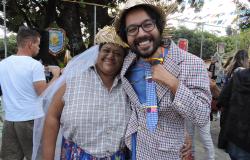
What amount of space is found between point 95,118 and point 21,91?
5.65ft

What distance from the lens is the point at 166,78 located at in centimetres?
153

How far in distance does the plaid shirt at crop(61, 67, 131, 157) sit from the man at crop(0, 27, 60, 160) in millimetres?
1389

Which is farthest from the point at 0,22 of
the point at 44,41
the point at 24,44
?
the point at 24,44

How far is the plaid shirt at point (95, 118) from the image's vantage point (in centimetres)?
176

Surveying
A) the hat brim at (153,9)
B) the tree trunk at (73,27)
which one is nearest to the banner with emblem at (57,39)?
the tree trunk at (73,27)

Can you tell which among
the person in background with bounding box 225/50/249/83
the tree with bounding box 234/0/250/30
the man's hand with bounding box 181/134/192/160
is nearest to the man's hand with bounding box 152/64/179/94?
the man's hand with bounding box 181/134/192/160

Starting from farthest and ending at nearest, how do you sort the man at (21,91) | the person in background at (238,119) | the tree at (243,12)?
the tree at (243,12), the man at (21,91), the person in background at (238,119)

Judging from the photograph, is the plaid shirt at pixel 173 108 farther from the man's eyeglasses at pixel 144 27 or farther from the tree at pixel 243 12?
the tree at pixel 243 12

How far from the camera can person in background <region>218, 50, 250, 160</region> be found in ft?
9.29

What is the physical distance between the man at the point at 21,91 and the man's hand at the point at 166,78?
1776 millimetres

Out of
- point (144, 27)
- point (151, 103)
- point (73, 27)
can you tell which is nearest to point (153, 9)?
point (144, 27)

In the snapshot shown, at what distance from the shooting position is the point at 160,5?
167 cm

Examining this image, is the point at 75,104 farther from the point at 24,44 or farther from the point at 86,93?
the point at 24,44

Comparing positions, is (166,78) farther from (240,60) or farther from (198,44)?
(198,44)
